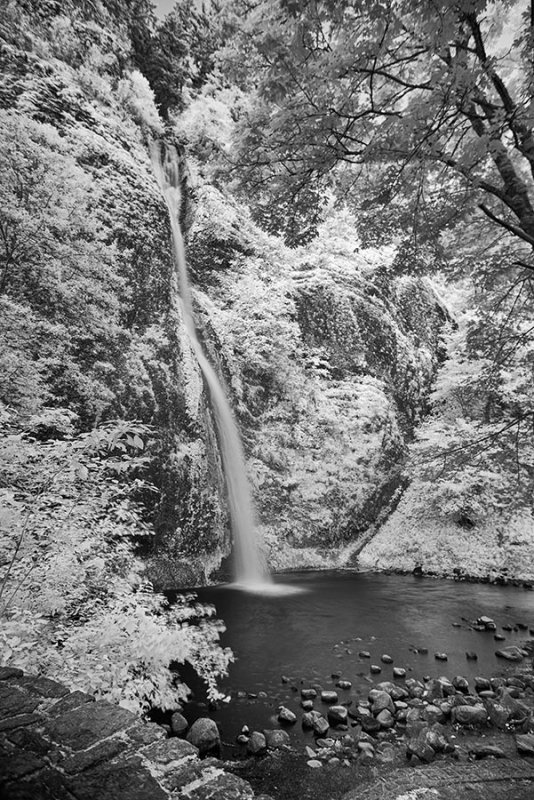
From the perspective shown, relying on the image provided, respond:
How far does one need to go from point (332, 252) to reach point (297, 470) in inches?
428

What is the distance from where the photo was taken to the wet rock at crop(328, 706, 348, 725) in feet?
16.6

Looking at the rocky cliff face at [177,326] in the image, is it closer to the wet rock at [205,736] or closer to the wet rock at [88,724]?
the wet rock at [205,736]

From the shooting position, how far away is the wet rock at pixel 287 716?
505cm

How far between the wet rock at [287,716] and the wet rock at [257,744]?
489 millimetres

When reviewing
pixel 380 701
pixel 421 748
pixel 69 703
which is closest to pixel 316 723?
pixel 380 701

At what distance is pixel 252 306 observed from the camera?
16.1 meters

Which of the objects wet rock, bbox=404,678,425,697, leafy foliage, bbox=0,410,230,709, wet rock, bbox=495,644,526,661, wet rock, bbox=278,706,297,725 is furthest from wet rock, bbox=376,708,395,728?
wet rock, bbox=495,644,526,661

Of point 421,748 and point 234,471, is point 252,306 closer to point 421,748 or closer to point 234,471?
point 234,471

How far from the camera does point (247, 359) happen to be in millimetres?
14883

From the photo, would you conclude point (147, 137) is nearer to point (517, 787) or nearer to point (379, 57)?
point (379, 57)

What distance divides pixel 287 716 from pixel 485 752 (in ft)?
7.44

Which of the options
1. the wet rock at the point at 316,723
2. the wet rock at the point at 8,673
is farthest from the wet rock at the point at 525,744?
the wet rock at the point at 8,673

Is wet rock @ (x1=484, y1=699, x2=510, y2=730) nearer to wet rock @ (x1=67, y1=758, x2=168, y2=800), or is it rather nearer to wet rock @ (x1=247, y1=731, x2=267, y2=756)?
wet rock @ (x1=247, y1=731, x2=267, y2=756)

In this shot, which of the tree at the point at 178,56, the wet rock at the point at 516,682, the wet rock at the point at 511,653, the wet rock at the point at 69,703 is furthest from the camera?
the tree at the point at 178,56
